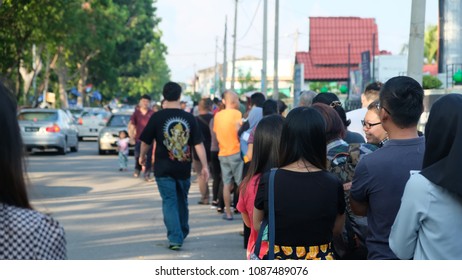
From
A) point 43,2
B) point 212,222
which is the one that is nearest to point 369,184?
point 212,222

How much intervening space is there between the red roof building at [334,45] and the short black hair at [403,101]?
51.8 m

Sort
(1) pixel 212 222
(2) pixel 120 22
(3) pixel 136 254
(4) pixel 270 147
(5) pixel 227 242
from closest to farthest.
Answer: (4) pixel 270 147, (3) pixel 136 254, (5) pixel 227 242, (1) pixel 212 222, (2) pixel 120 22

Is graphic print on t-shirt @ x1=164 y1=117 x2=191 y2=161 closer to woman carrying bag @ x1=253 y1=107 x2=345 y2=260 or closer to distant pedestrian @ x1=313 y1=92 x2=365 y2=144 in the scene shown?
distant pedestrian @ x1=313 y1=92 x2=365 y2=144

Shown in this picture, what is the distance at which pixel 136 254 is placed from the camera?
1021 cm

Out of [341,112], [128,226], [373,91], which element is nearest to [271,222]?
[341,112]

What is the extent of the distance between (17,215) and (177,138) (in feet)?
25.3

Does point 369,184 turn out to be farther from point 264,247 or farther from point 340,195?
point 264,247

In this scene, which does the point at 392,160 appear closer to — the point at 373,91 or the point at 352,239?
the point at 352,239

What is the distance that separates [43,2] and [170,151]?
2108cm

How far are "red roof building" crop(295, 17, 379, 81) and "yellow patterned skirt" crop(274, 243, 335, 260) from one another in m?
51.8

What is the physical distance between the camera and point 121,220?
13.3 meters

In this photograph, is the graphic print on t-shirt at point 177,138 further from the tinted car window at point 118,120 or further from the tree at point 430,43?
the tree at point 430,43

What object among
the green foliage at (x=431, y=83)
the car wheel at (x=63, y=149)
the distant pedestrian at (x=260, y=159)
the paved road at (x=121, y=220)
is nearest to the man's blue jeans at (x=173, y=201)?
the paved road at (x=121, y=220)

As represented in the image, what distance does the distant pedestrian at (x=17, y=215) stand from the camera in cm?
281
